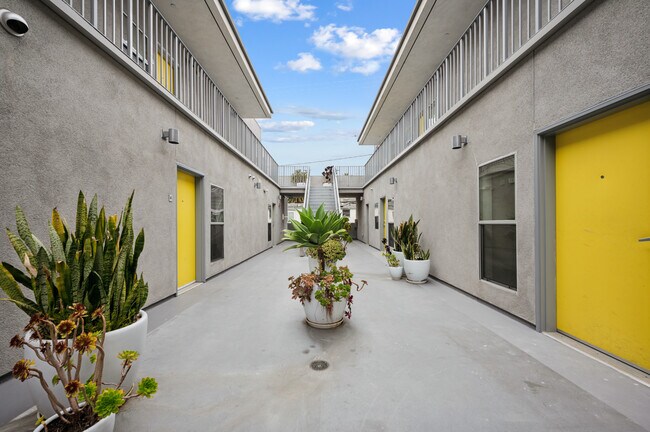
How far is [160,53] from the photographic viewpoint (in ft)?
15.5

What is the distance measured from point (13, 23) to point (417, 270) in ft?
18.5

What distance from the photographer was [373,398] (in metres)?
1.78

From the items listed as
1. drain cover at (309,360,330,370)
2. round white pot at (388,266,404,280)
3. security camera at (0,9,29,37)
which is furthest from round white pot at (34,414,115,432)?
round white pot at (388,266,404,280)

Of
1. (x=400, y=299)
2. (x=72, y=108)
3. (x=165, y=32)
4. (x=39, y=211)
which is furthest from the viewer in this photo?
(x=165, y=32)

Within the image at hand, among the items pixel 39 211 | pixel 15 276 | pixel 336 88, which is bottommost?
pixel 15 276

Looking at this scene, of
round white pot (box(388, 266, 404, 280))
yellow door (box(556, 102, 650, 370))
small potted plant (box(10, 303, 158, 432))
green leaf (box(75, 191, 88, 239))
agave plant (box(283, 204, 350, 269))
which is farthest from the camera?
round white pot (box(388, 266, 404, 280))

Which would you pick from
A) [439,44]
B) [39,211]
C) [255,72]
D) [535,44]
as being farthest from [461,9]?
[39,211]

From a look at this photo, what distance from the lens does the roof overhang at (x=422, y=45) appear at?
4332mm

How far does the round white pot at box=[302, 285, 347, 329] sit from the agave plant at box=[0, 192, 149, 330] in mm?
1631

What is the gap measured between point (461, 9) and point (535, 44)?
7.23 feet

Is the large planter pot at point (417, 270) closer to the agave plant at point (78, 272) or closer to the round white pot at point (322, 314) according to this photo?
the round white pot at point (322, 314)

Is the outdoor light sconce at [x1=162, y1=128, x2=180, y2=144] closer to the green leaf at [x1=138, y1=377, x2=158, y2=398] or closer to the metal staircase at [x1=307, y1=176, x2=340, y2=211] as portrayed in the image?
the green leaf at [x1=138, y1=377, x2=158, y2=398]

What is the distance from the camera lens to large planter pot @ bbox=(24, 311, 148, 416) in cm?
142

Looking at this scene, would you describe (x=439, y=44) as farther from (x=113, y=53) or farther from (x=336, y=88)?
A: (x=336, y=88)
